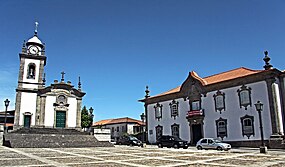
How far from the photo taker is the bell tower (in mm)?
33619

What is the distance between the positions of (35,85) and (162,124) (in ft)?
60.3

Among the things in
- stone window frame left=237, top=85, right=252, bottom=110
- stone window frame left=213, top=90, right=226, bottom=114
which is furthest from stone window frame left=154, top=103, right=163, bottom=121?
stone window frame left=237, top=85, right=252, bottom=110

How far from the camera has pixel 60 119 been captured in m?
35.8

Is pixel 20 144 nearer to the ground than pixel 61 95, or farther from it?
nearer to the ground

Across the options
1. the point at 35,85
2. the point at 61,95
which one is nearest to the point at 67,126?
the point at 61,95

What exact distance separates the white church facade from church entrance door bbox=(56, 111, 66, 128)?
12531 mm

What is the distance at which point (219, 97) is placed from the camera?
98.6ft

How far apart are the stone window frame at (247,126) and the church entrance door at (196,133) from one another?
5.75m

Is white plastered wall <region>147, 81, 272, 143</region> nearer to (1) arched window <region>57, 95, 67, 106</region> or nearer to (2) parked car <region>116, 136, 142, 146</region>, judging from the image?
(2) parked car <region>116, 136, 142, 146</region>

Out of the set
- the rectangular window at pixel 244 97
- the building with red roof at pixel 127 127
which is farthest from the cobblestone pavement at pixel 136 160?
the building with red roof at pixel 127 127

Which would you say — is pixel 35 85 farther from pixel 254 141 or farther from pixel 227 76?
pixel 254 141

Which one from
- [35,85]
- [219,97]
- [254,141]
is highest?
[35,85]

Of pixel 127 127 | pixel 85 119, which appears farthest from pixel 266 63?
pixel 85 119

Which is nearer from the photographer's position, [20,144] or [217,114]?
[20,144]
